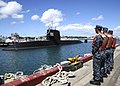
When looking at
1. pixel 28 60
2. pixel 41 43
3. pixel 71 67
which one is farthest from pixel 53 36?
pixel 71 67

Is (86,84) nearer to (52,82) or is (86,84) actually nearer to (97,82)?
(97,82)

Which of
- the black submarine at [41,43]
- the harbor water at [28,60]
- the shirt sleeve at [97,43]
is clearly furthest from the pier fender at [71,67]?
the black submarine at [41,43]

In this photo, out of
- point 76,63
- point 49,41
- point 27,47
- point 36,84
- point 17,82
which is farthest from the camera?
point 49,41

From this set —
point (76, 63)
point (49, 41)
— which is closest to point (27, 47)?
point (49, 41)

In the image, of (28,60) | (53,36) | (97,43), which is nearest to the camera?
(97,43)

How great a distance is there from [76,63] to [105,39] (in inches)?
151

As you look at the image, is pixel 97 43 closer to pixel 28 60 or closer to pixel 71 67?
pixel 71 67

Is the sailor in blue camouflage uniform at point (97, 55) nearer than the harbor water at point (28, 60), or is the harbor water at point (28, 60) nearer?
the sailor in blue camouflage uniform at point (97, 55)

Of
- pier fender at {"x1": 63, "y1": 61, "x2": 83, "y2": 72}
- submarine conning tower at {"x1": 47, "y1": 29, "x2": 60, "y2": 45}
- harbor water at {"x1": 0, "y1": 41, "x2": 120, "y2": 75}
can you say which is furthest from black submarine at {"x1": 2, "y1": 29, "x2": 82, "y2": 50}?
pier fender at {"x1": 63, "y1": 61, "x2": 83, "y2": 72}

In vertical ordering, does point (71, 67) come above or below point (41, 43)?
above

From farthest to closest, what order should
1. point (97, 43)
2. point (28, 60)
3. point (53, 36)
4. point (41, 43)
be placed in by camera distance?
point (53, 36) < point (41, 43) < point (28, 60) < point (97, 43)

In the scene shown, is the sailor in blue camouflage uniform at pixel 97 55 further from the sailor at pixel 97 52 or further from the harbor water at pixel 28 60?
the harbor water at pixel 28 60

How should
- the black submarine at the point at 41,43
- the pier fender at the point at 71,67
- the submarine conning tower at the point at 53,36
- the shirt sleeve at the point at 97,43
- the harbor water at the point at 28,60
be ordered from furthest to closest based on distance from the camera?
the submarine conning tower at the point at 53,36
the black submarine at the point at 41,43
the harbor water at the point at 28,60
the pier fender at the point at 71,67
the shirt sleeve at the point at 97,43

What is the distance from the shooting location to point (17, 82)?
726cm
